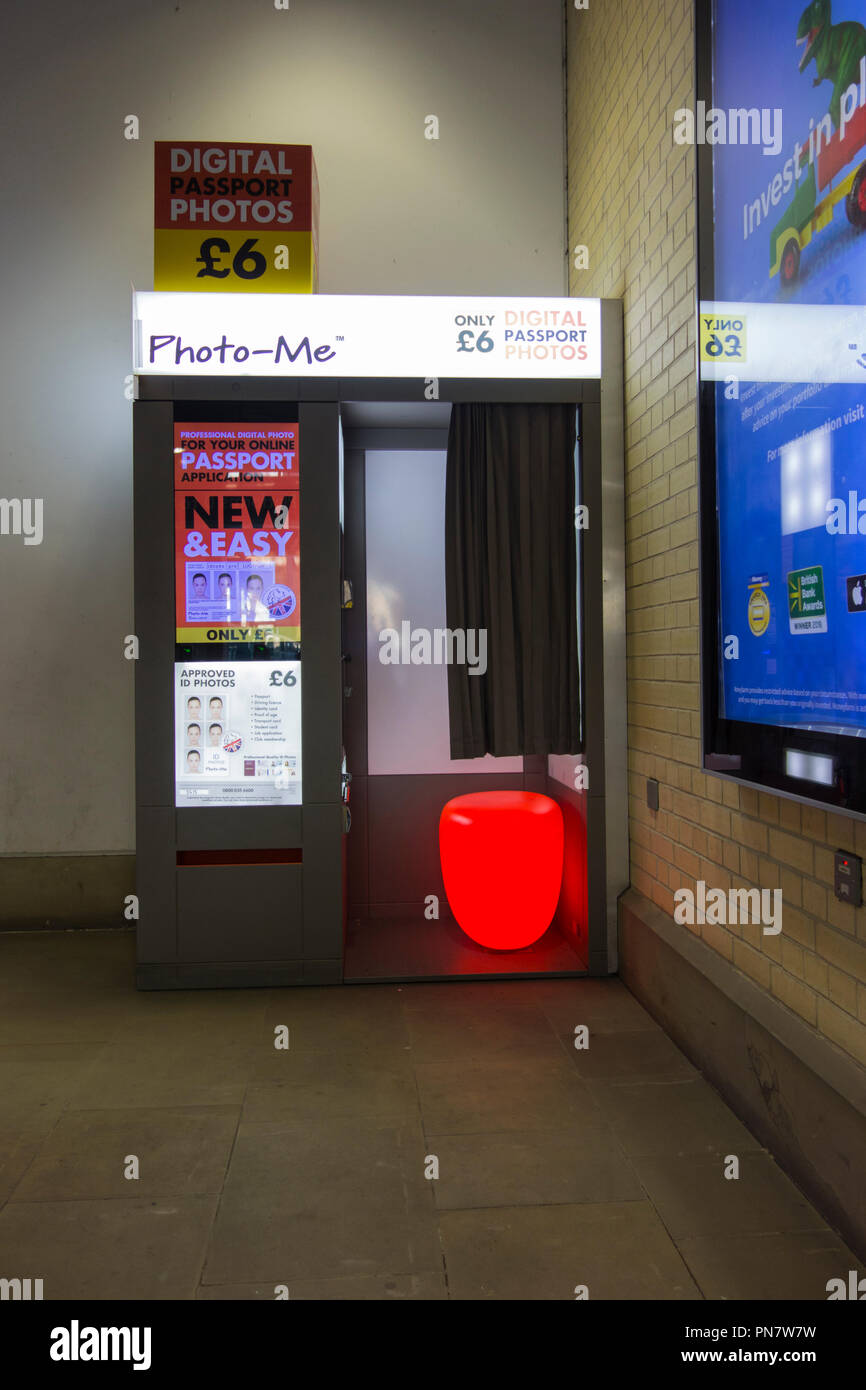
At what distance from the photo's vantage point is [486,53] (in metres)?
4.96

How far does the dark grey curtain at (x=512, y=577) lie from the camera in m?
3.94

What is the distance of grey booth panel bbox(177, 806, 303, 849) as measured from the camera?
12.3ft

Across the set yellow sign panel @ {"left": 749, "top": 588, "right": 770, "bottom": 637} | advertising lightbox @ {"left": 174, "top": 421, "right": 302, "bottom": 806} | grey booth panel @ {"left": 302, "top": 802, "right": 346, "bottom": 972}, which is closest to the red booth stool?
grey booth panel @ {"left": 302, "top": 802, "right": 346, "bottom": 972}

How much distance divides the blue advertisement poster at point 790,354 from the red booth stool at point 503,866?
1.53m

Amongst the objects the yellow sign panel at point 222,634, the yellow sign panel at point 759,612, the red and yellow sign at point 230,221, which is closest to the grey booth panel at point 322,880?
the yellow sign panel at point 222,634

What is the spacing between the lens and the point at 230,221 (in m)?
3.79

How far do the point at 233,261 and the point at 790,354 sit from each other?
99.2 inches

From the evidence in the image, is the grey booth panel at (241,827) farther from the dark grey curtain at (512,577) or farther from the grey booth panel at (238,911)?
the dark grey curtain at (512,577)

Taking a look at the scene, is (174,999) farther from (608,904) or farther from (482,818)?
(608,904)

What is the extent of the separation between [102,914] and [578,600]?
282cm

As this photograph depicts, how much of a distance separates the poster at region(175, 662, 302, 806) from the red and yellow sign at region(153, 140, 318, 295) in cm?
152

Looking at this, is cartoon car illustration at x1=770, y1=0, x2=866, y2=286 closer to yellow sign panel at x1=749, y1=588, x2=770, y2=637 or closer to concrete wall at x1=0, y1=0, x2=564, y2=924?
yellow sign panel at x1=749, y1=588, x2=770, y2=637

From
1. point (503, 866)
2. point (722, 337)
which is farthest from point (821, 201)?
point (503, 866)

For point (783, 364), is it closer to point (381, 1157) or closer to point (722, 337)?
point (722, 337)
